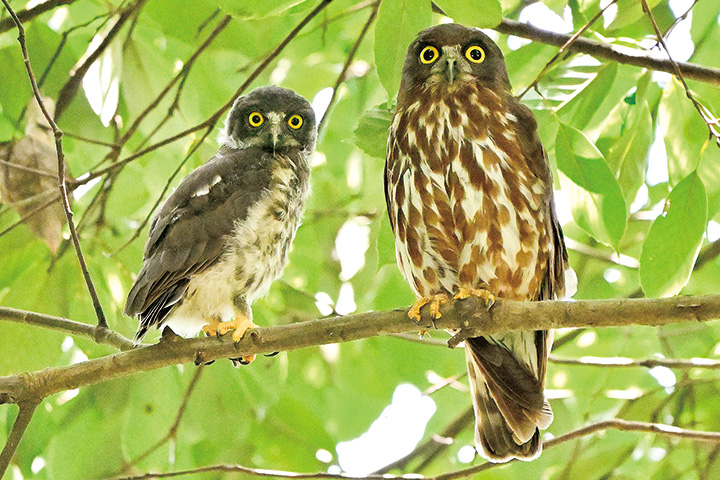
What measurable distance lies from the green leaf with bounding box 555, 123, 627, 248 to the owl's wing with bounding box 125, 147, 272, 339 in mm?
1426

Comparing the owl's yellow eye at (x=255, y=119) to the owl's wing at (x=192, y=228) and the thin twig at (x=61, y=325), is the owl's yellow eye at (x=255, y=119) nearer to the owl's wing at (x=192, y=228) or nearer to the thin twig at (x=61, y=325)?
the owl's wing at (x=192, y=228)

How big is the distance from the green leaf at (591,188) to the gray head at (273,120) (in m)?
1.64

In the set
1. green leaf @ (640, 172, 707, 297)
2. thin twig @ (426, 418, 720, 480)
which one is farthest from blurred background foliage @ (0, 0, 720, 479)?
thin twig @ (426, 418, 720, 480)

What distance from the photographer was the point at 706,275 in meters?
4.38

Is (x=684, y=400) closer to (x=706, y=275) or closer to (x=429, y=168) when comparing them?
(x=706, y=275)

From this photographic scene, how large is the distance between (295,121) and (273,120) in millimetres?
127

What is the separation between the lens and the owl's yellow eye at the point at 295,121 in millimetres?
4273

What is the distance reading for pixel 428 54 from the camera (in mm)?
3779

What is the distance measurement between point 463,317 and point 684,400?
185 cm

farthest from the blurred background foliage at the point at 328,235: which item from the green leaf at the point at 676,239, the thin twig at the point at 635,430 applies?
the thin twig at the point at 635,430

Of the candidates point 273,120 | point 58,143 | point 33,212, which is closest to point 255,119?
point 273,120

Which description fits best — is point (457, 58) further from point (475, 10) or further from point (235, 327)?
point (235, 327)

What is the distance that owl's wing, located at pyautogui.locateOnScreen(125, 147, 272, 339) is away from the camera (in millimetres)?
3262

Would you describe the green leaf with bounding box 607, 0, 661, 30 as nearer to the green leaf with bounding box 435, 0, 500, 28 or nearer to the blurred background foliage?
the blurred background foliage
